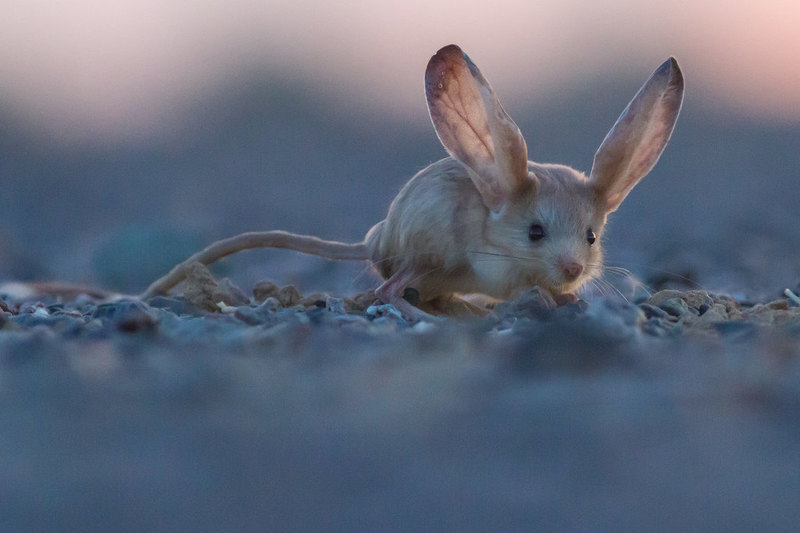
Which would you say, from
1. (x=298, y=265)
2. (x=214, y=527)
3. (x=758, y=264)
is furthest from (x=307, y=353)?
(x=298, y=265)

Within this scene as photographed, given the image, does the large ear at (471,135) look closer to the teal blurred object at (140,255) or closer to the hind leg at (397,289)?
the hind leg at (397,289)

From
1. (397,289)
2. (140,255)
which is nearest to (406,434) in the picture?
(397,289)

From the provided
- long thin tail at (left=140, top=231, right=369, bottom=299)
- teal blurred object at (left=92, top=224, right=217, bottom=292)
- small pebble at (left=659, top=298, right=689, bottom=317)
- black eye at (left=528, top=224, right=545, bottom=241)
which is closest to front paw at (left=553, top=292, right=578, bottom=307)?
black eye at (left=528, top=224, right=545, bottom=241)

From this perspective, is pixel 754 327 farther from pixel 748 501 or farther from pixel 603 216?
pixel 603 216

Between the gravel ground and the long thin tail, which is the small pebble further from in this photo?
the long thin tail

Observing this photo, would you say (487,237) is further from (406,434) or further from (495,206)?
(406,434)
